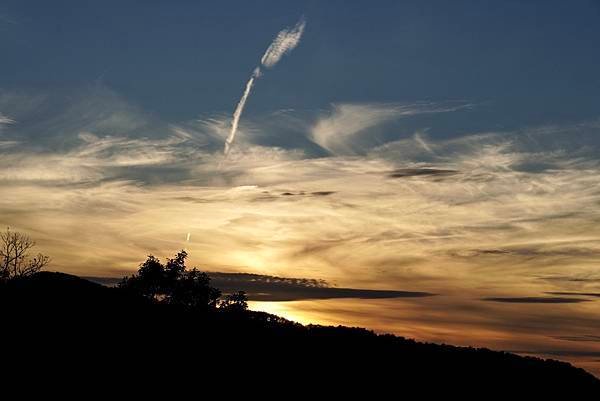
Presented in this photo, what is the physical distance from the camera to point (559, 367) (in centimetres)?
5716

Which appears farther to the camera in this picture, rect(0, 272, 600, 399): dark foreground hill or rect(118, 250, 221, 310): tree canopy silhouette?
rect(118, 250, 221, 310): tree canopy silhouette

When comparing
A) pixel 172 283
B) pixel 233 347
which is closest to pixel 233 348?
pixel 233 347

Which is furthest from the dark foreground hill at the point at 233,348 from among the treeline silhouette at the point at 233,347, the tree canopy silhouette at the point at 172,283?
the tree canopy silhouette at the point at 172,283

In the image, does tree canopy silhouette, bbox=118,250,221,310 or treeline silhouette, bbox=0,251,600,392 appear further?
tree canopy silhouette, bbox=118,250,221,310

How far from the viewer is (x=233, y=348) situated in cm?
4588

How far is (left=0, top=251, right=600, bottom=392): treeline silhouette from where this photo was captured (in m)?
42.5

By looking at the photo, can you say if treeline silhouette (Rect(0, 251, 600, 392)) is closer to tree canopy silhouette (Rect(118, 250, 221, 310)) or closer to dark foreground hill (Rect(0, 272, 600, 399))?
dark foreground hill (Rect(0, 272, 600, 399))

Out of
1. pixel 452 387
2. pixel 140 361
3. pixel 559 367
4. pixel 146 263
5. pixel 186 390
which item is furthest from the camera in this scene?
pixel 146 263

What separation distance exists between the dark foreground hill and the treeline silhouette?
2.7 inches

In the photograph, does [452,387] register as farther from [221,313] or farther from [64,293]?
[64,293]

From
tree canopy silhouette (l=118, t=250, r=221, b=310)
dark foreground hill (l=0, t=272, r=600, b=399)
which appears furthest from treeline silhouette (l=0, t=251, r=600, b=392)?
tree canopy silhouette (l=118, t=250, r=221, b=310)

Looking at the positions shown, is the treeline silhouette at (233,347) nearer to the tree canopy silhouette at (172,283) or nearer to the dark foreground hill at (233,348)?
the dark foreground hill at (233,348)

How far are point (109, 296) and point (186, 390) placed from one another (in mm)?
16979

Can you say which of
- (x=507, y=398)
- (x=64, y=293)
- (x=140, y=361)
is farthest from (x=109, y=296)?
(x=507, y=398)
